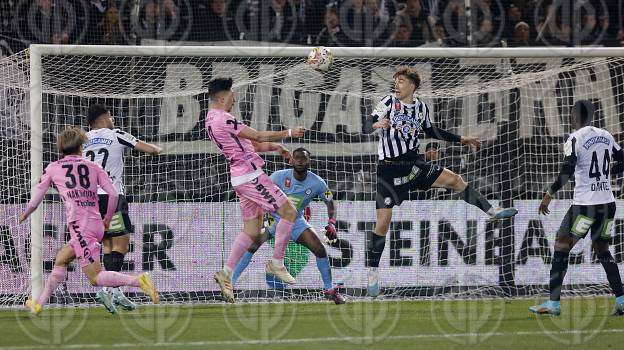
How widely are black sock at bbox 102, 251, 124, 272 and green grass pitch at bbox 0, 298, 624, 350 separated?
53cm

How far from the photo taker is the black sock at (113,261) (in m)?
10.4

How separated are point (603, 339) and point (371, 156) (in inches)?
205

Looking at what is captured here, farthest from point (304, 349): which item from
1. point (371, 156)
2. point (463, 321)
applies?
point (371, 156)

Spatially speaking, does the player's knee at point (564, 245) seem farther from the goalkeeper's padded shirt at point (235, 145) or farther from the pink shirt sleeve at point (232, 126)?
the pink shirt sleeve at point (232, 126)

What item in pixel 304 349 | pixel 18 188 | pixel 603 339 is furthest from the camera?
pixel 18 188

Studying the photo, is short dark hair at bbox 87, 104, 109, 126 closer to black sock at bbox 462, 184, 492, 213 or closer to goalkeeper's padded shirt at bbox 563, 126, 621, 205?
black sock at bbox 462, 184, 492, 213

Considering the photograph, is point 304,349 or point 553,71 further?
point 553,71

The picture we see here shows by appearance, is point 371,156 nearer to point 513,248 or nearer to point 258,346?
point 513,248

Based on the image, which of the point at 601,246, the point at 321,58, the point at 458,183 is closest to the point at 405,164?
the point at 458,183

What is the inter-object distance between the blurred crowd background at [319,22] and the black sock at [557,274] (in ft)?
15.1

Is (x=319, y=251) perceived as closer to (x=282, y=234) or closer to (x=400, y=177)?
(x=282, y=234)

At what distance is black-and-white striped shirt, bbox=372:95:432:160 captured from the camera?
407 inches

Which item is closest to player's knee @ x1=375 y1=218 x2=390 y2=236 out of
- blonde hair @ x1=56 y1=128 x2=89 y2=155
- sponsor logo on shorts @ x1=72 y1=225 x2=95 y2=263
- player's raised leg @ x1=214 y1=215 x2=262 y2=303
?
player's raised leg @ x1=214 y1=215 x2=262 y2=303

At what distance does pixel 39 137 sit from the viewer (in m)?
10.5
